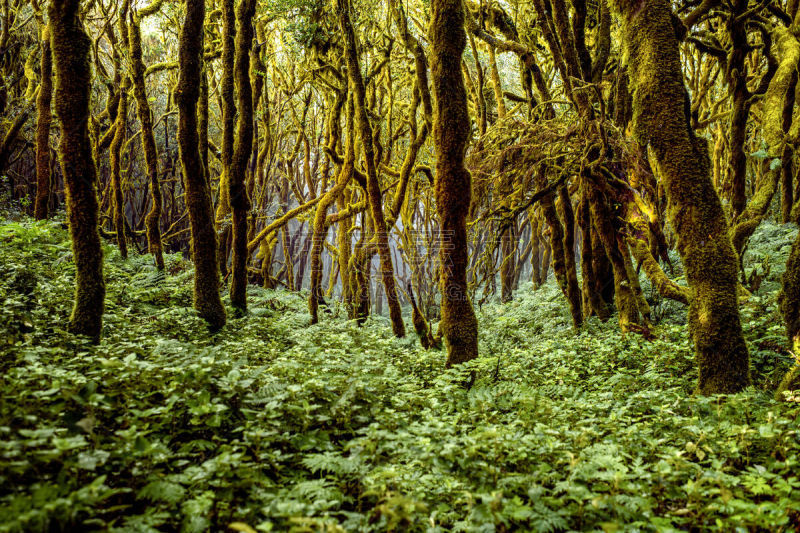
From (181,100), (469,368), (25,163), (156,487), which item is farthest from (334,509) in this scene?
(25,163)

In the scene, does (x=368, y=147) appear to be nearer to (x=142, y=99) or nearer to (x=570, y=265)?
(x=570, y=265)

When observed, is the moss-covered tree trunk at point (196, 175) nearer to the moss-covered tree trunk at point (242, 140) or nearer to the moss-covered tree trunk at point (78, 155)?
the moss-covered tree trunk at point (242, 140)

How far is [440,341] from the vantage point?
864cm

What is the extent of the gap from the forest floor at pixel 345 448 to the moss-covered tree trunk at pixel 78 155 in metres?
0.44

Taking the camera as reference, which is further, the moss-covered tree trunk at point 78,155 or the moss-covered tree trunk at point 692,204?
the moss-covered tree trunk at point 78,155

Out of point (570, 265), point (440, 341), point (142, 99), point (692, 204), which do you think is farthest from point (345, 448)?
point (142, 99)

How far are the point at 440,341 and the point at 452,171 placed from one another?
4.16m

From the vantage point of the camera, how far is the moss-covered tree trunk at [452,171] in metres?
5.41

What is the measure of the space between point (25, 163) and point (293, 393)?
86.7 feet

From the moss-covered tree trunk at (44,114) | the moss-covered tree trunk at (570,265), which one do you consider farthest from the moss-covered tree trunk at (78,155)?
the moss-covered tree trunk at (570,265)

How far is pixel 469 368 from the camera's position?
512cm

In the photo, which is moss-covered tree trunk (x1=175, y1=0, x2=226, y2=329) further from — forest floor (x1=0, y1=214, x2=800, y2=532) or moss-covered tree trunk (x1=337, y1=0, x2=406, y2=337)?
moss-covered tree trunk (x1=337, y1=0, x2=406, y2=337)

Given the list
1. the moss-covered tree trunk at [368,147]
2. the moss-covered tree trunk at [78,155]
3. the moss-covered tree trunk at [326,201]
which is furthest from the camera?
the moss-covered tree trunk at [326,201]

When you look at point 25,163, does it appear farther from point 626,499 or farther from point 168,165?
point 626,499
